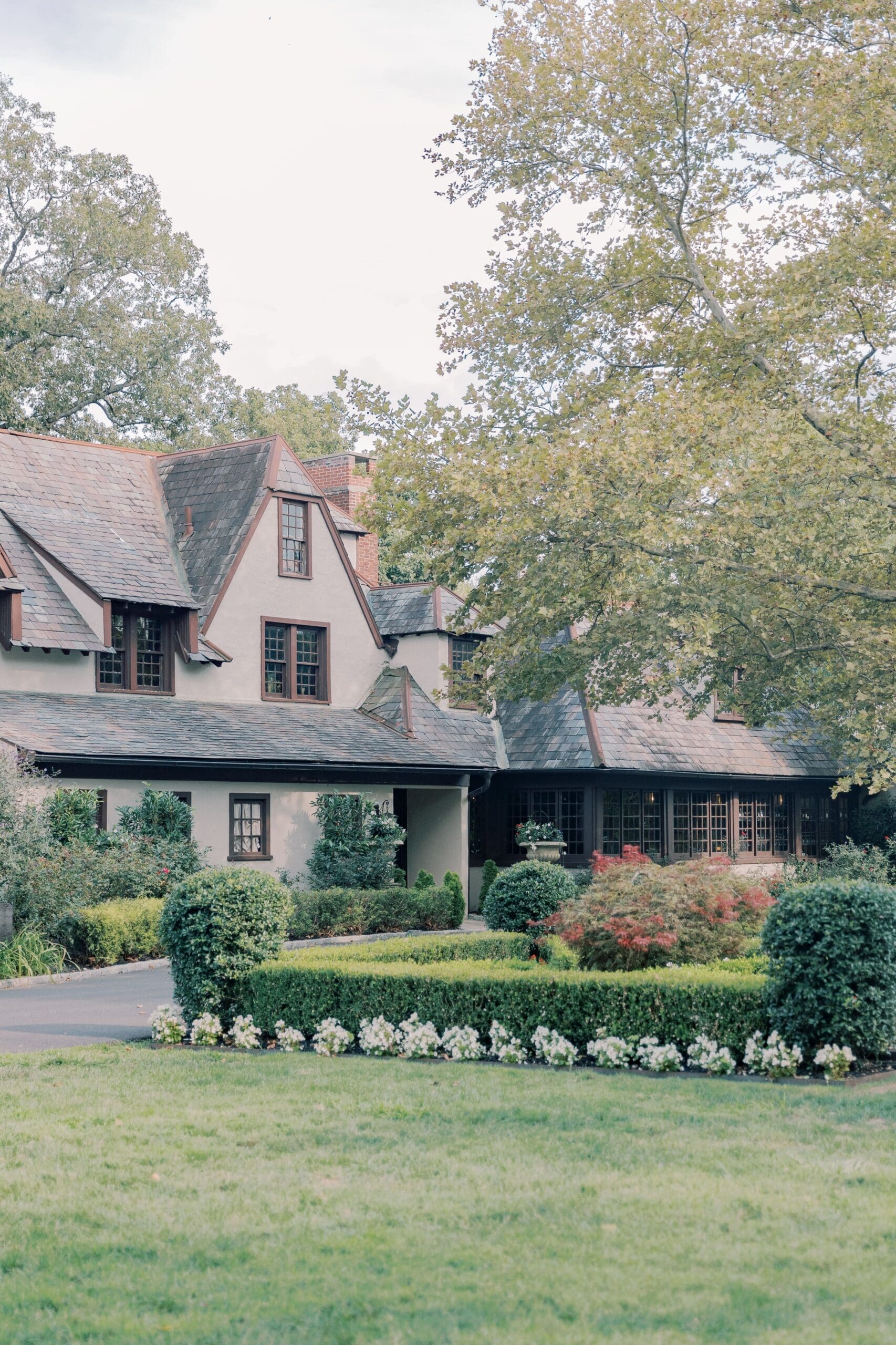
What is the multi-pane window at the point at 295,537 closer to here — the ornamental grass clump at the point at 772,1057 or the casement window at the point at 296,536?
the casement window at the point at 296,536

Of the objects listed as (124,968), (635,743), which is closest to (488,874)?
(635,743)

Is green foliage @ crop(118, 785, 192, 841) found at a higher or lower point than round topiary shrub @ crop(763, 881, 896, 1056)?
higher

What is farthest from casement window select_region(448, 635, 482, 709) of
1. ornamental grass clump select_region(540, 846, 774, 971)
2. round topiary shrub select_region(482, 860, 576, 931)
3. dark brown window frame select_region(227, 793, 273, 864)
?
ornamental grass clump select_region(540, 846, 774, 971)

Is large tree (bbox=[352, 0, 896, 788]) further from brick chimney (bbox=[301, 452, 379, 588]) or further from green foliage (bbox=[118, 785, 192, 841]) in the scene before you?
brick chimney (bbox=[301, 452, 379, 588])

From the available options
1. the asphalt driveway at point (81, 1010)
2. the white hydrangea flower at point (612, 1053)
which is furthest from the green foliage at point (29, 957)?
the white hydrangea flower at point (612, 1053)

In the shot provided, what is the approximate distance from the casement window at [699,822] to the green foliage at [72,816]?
48.8 feet

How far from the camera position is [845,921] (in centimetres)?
1131

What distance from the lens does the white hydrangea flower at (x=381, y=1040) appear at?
1273 cm

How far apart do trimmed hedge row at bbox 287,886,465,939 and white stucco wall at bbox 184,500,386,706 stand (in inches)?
210

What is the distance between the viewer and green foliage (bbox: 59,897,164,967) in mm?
21953

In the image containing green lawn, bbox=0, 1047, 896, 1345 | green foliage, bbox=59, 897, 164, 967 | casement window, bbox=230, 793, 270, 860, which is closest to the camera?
green lawn, bbox=0, 1047, 896, 1345

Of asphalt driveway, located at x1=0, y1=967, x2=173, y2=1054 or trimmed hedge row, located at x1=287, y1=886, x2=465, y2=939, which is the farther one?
trimmed hedge row, located at x1=287, y1=886, x2=465, y2=939

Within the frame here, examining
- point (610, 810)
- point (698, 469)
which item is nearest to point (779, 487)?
point (698, 469)

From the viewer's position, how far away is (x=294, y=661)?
31.5 m
